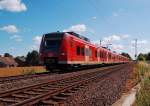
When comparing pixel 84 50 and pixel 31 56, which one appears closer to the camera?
pixel 84 50

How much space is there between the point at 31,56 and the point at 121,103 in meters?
105

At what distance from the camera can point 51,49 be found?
75.0 feet

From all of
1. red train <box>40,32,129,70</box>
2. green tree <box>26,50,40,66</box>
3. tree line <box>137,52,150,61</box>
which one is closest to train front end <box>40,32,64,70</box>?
red train <box>40,32,129,70</box>

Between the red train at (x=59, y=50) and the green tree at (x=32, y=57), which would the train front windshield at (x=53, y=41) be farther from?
the green tree at (x=32, y=57)

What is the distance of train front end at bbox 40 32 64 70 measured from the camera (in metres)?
22.5

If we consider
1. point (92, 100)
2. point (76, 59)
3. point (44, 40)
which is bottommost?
point (92, 100)

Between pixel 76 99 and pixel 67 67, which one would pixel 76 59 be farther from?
pixel 76 99

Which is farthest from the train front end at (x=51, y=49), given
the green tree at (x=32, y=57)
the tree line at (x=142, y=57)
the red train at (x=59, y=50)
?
the green tree at (x=32, y=57)

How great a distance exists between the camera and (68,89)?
11.4m

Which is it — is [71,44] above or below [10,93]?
above

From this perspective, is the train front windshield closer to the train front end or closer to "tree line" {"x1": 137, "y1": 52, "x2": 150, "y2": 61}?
the train front end

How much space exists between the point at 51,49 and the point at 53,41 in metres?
0.69

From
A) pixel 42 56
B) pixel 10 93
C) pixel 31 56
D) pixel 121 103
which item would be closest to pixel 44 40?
pixel 42 56

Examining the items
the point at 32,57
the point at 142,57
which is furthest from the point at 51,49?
the point at 32,57
